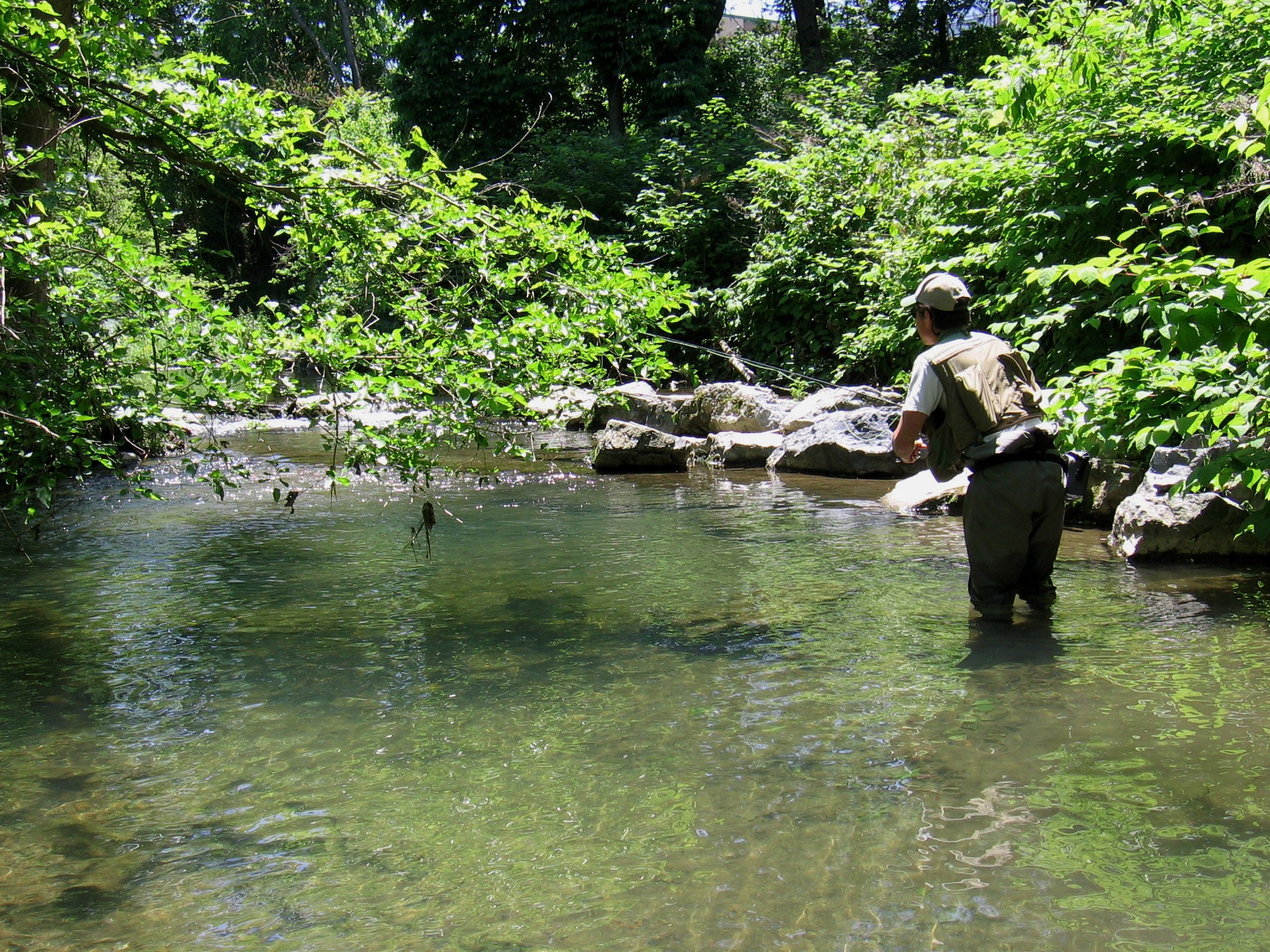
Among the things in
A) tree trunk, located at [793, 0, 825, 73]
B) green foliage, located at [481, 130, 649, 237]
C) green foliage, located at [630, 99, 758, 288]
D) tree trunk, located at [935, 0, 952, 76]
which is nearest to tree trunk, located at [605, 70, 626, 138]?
green foliage, located at [481, 130, 649, 237]

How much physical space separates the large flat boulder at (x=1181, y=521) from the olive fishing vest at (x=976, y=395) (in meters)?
2.23

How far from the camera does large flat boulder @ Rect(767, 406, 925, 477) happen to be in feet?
38.9

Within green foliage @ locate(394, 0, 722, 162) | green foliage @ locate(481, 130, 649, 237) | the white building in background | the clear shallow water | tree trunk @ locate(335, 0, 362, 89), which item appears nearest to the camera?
the clear shallow water

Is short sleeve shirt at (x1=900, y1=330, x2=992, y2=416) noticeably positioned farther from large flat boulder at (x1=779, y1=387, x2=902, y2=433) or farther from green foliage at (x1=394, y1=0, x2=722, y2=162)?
green foliage at (x1=394, y1=0, x2=722, y2=162)

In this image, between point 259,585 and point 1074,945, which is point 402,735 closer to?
point 1074,945

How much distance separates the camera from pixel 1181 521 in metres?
6.88

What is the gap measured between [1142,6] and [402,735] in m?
5.01

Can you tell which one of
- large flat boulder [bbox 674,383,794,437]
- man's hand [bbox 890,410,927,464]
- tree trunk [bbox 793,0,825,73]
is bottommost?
large flat boulder [bbox 674,383,794,437]

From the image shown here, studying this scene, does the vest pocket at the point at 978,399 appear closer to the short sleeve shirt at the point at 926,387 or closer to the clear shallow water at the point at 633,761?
the short sleeve shirt at the point at 926,387

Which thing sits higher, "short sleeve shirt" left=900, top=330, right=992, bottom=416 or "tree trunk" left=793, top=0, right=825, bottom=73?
"tree trunk" left=793, top=0, right=825, bottom=73

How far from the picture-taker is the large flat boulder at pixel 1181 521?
678 cm

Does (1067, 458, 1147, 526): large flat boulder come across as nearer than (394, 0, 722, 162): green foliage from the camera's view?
Yes

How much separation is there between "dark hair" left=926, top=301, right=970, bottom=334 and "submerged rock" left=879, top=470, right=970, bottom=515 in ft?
13.3

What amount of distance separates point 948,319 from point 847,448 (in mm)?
6891
